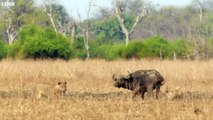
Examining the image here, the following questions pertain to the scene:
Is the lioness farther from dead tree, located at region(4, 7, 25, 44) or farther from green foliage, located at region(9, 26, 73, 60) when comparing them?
dead tree, located at region(4, 7, 25, 44)

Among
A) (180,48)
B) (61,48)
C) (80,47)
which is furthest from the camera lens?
(80,47)

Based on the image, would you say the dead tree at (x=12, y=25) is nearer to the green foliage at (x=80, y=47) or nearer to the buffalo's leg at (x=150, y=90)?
the green foliage at (x=80, y=47)

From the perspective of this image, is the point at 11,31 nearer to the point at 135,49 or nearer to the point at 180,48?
the point at 180,48

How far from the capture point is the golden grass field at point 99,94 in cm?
985

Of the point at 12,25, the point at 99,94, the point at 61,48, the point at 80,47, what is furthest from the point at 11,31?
the point at 99,94

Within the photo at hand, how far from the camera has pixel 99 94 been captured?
620 inches

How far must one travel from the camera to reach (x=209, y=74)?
20.1m

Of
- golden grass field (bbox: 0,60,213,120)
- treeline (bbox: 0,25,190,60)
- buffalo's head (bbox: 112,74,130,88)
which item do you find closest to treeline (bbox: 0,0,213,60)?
treeline (bbox: 0,25,190,60)

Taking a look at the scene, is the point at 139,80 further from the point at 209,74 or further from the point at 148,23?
the point at 148,23

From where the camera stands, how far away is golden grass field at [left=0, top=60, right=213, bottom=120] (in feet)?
32.3

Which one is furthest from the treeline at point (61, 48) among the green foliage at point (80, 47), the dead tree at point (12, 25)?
the dead tree at point (12, 25)

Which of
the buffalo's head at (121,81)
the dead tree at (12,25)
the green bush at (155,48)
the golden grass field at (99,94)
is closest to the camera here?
the golden grass field at (99,94)

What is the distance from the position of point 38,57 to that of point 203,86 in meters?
14.1

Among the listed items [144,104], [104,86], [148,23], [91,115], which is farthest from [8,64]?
[148,23]
